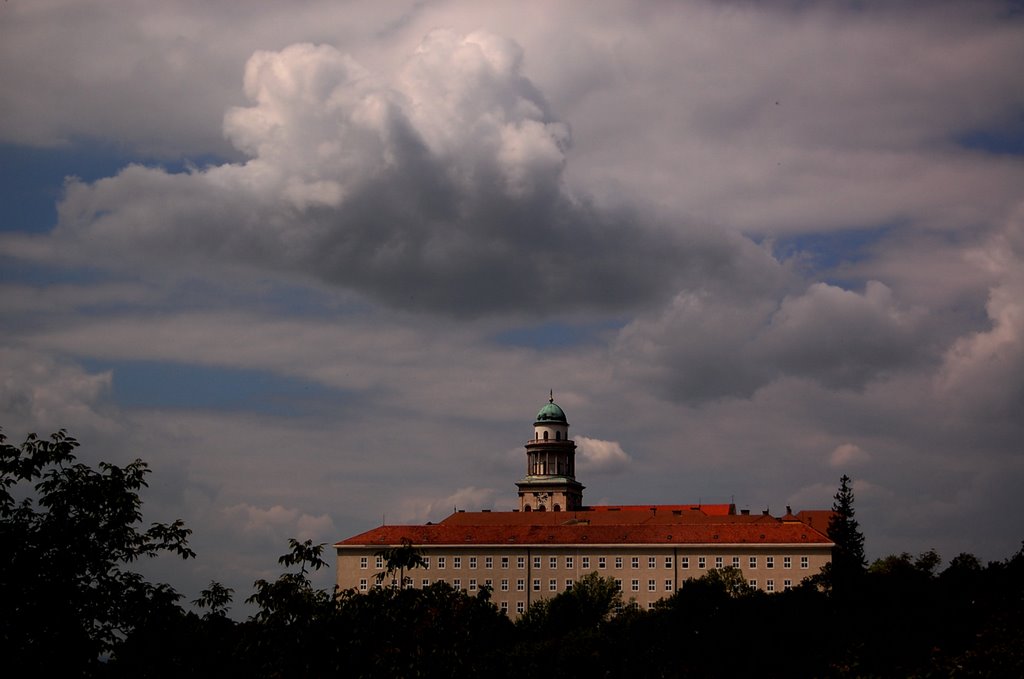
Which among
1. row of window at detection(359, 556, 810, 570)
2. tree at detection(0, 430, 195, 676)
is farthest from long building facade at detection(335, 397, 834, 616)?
tree at detection(0, 430, 195, 676)

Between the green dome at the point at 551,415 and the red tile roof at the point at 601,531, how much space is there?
1633 centimetres

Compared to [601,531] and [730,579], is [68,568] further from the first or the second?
[601,531]

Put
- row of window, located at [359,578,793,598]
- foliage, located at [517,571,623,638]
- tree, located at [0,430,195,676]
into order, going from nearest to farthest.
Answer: tree, located at [0,430,195,676]
foliage, located at [517,571,623,638]
row of window, located at [359,578,793,598]

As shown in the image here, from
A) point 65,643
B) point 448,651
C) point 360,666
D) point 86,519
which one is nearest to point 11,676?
point 65,643

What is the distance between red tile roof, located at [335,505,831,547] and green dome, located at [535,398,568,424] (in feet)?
53.6

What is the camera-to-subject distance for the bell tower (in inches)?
6309

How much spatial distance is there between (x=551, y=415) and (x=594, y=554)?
3668cm

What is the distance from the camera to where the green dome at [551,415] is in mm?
165500

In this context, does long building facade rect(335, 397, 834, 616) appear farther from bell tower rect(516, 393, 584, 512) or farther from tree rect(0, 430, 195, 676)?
tree rect(0, 430, 195, 676)

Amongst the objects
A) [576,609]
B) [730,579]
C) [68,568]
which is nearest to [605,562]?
[730,579]

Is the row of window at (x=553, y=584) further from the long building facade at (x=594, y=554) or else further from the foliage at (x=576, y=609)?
the foliage at (x=576, y=609)

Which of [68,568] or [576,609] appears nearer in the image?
[68,568]

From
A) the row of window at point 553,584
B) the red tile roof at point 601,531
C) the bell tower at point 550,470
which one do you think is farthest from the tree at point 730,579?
the bell tower at point 550,470

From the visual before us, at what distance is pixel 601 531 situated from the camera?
133750 millimetres
